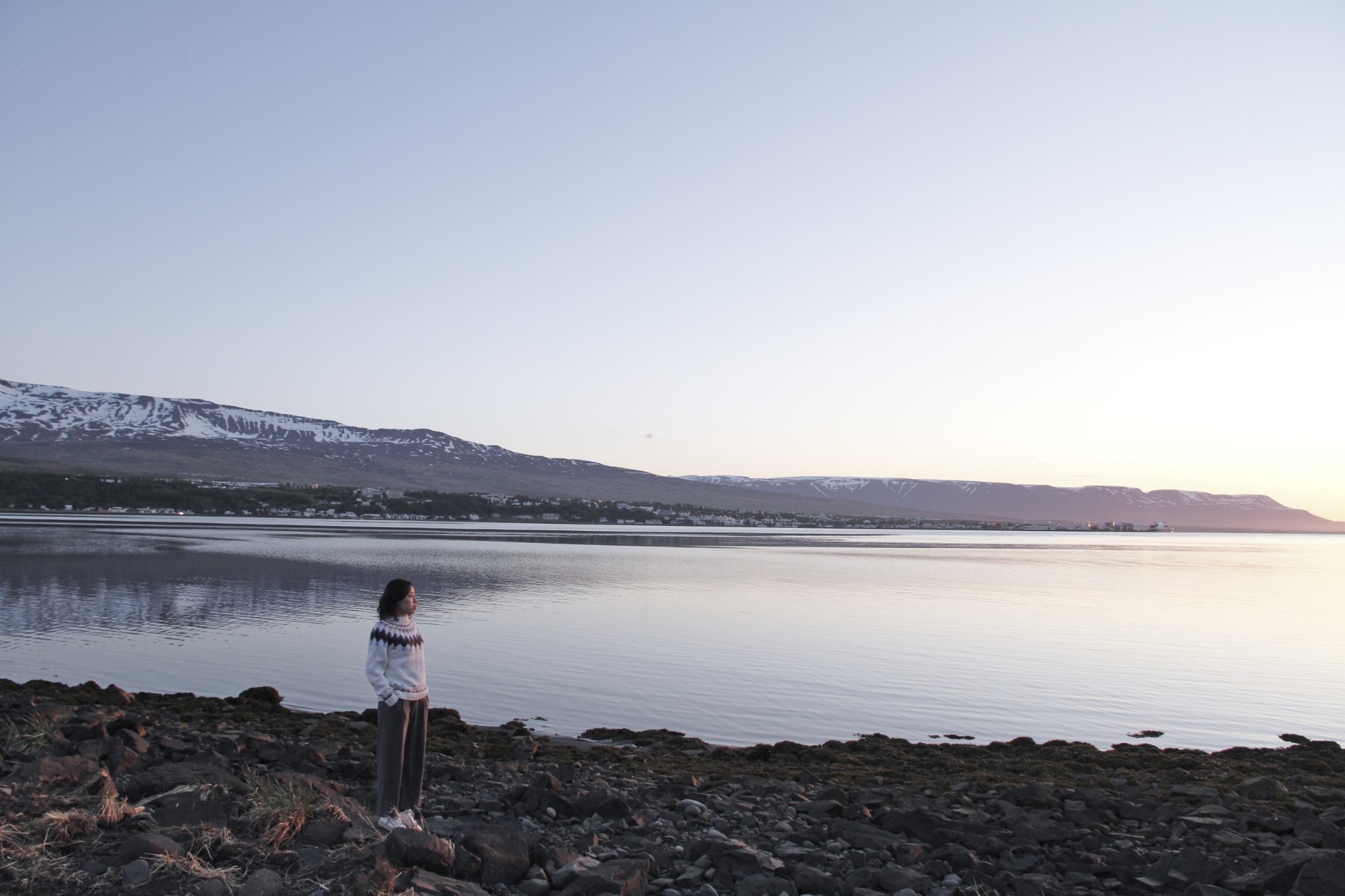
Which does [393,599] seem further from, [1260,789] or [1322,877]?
[1260,789]

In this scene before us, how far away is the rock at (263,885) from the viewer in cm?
438

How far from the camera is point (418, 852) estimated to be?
4707 millimetres

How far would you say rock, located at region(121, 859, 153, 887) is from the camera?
441 centimetres

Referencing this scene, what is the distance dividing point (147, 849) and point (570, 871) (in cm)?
213

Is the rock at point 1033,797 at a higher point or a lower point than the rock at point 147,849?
lower

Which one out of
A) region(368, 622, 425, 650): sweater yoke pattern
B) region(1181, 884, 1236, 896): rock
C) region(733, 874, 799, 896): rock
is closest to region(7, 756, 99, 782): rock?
region(368, 622, 425, 650): sweater yoke pattern

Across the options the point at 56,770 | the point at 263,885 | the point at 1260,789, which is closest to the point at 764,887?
the point at 263,885

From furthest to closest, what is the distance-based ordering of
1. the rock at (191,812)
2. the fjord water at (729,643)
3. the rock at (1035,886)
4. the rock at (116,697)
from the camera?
the fjord water at (729,643)
the rock at (116,697)
the rock at (191,812)
the rock at (1035,886)

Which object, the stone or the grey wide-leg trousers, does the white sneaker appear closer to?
the grey wide-leg trousers

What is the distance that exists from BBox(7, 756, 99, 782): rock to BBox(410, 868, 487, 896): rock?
2.92 meters

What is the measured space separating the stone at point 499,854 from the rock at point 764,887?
1.15 meters

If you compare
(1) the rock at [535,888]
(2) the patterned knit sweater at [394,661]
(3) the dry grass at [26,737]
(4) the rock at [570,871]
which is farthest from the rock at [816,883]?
(3) the dry grass at [26,737]

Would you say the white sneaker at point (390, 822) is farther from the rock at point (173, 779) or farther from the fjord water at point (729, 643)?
the fjord water at point (729, 643)

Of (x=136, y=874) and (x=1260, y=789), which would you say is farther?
(x=1260, y=789)
